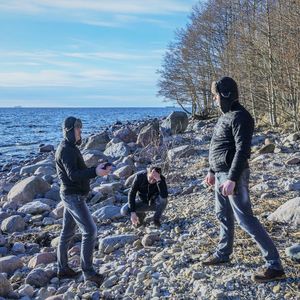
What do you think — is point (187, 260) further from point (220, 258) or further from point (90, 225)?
point (90, 225)

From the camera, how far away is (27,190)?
13000mm

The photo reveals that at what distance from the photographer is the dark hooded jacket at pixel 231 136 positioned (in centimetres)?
485

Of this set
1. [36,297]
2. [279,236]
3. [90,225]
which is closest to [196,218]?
[279,236]

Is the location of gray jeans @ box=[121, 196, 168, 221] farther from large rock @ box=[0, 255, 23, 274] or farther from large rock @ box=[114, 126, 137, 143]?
large rock @ box=[114, 126, 137, 143]

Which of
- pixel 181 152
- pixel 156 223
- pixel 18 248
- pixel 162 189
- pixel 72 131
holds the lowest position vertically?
pixel 18 248

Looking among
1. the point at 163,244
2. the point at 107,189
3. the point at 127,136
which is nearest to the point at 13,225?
the point at 107,189

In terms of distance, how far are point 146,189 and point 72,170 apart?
9.47 ft

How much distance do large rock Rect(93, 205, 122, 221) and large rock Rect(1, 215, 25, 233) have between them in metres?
1.66

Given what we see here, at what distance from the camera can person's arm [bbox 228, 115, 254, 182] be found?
15.9 ft

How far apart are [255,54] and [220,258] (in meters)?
17.0

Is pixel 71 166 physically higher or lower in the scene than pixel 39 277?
higher

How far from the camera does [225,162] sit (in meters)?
5.15

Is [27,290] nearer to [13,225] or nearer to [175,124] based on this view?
[13,225]

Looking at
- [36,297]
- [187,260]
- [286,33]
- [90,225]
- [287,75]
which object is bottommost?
[36,297]
